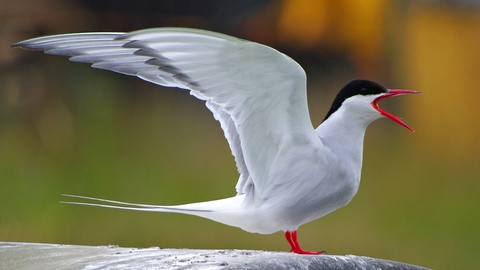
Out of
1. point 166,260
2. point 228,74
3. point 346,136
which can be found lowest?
point 166,260

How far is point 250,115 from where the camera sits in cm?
122

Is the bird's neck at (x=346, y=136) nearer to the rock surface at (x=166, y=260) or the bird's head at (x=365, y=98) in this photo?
the bird's head at (x=365, y=98)

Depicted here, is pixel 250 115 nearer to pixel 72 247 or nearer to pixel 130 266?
pixel 130 266

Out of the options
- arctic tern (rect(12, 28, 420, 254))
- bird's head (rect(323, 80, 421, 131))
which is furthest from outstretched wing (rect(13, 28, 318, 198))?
bird's head (rect(323, 80, 421, 131))

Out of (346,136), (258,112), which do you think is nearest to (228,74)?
(258,112)

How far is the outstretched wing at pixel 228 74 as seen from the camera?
1108 mm

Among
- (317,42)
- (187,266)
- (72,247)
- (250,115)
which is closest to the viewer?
(187,266)

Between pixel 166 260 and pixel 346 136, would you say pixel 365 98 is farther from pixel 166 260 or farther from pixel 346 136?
pixel 166 260

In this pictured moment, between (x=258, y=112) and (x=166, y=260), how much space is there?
32cm

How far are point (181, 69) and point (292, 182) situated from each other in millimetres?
330

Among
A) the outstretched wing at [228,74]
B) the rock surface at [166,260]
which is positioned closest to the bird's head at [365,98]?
the outstretched wing at [228,74]

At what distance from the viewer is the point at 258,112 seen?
1.22 meters

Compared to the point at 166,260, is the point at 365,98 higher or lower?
higher

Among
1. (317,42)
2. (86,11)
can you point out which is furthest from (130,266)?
(86,11)
